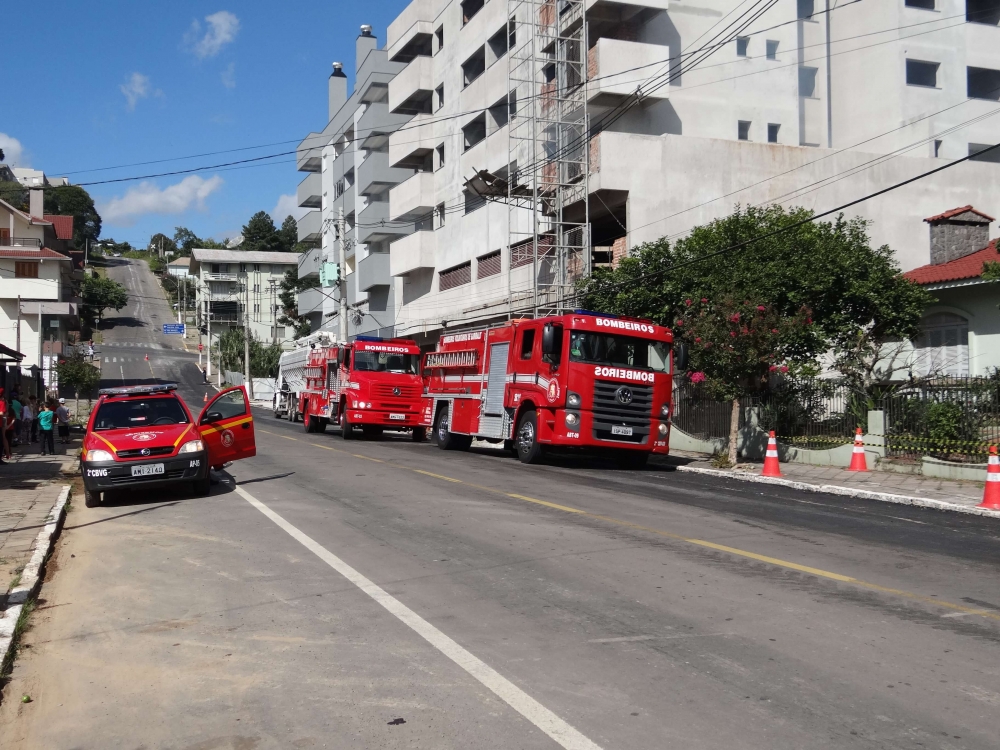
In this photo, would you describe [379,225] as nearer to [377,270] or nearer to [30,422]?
[377,270]

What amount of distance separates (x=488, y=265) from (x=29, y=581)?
112ft

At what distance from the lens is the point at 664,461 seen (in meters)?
24.0

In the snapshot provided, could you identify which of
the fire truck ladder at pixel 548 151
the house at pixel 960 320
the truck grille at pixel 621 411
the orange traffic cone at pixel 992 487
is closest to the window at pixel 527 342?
the truck grille at pixel 621 411

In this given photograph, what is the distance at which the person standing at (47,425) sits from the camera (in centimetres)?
2489

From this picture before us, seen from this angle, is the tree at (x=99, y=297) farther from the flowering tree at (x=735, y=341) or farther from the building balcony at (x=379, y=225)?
the flowering tree at (x=735, y=341)

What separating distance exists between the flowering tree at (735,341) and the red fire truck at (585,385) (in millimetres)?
858

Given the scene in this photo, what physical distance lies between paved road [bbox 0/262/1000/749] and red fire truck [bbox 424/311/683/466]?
7351 millimetres

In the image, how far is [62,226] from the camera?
75938 mm

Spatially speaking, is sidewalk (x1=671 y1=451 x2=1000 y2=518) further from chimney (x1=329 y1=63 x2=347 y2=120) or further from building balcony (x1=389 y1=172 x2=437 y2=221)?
chimney (x1=329 y1=63 x2=347 y2=120)

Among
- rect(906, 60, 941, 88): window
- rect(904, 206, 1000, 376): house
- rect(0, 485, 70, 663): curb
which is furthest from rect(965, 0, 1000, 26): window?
rect(0, 485, 70, 663): curb

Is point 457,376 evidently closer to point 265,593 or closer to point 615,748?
point 265,593

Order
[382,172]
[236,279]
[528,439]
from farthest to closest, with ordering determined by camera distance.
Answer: [236,279], [382,172], [528,439]

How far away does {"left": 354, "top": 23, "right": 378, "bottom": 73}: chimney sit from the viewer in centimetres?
5854

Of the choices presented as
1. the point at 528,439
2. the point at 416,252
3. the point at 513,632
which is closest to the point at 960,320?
the point at 528,439
